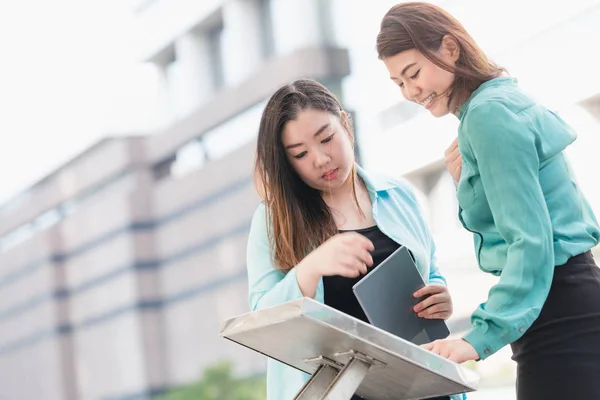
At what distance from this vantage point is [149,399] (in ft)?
67.5

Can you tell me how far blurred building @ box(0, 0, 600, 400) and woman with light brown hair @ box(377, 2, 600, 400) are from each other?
10343 millimetres

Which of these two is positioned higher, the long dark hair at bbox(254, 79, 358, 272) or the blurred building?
the blurred building

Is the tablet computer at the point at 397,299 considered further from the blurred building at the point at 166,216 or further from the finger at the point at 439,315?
the blurred building at the point at 166,216

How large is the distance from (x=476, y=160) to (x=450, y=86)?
10cm

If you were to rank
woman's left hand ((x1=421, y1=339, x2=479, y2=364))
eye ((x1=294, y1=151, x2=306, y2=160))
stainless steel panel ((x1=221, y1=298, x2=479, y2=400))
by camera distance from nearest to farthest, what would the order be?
stainless steel panel ((x1=221, y1=298, x2=479, y2=400)) → woman's left hand ((x1=421, y1=339, x2=479, y2=364)) → eye ((x1=294, y1=151, x2=306, y2=160))

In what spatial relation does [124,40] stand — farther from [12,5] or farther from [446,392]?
[446,392]

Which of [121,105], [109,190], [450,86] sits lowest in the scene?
[450,86]

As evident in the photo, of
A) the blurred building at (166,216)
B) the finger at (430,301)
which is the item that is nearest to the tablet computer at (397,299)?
the finger at (430,301)

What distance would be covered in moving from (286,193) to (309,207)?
0.14 ft

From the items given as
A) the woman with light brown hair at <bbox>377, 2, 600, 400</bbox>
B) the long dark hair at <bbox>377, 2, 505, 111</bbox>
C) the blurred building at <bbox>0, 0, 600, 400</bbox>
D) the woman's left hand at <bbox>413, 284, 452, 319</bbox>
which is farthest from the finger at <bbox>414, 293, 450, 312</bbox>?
the blurred building at <bbox>0, 0, 600, 400</bbox>

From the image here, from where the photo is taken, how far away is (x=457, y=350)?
87cm

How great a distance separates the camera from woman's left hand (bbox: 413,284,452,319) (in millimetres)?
1089

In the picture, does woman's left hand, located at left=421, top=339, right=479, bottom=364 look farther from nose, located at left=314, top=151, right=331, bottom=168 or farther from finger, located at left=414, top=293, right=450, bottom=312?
nose, located at left=314, top=151, right=331, bottom=168

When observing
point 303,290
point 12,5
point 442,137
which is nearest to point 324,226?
point 303,290
